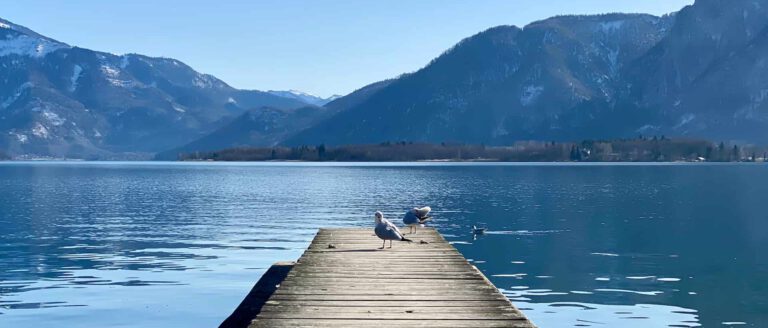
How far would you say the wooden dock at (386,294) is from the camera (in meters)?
21.8

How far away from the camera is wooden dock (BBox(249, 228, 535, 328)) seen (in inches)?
856

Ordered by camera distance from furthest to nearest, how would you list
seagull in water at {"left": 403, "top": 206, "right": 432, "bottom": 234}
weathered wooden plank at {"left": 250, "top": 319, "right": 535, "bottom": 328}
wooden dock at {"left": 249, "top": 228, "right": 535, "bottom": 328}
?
seagull in water at {"left": 403, "top": 206, "right": 432, "bottom": 234}, wooden dock at {"left": 249, "top": 228, "right": 535, "bottom": 328}, weathered wooden plank at {"left": 250, "top": 319, "right": 535, "bottom": 328}

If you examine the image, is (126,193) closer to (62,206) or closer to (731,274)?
(62,206)

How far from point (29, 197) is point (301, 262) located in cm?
11119

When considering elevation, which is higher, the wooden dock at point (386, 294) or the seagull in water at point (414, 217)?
the seagull in water at point (414, 217)

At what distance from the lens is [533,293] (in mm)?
44344

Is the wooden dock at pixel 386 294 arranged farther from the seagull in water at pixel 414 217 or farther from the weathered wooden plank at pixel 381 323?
the seagull in water at pixel 414 217

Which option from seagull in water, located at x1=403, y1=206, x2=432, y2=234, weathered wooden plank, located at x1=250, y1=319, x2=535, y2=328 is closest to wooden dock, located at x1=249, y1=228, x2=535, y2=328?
weathered wooden plank, located at x1=250, y1=319, x2=535, y2=328

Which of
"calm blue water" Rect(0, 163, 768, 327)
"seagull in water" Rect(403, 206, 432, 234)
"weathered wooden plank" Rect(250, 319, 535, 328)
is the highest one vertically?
"seagull in water" Rect(403, 206, 432, 234)

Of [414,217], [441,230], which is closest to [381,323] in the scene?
[414,217]

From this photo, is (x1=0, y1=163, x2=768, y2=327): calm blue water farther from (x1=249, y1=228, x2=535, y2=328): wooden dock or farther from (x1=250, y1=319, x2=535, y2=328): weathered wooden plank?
(x1=250, y1=319, x2=535, y2=328): weathered wooden plank

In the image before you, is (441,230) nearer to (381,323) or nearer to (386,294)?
(386,294)

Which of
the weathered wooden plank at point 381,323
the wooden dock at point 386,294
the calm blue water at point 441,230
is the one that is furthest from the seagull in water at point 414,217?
the weathered wooden plank at point 381,323

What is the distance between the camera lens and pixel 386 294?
25.4 m
